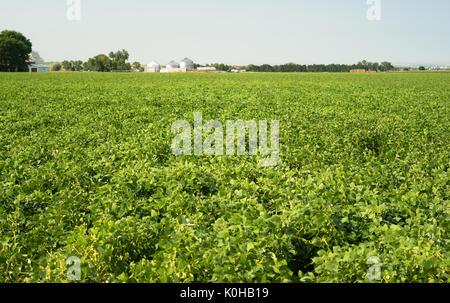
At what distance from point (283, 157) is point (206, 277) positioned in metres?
4.67

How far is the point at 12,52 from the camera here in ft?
264

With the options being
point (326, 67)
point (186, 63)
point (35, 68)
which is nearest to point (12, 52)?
point (35, 68)

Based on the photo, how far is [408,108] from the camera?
52.1 ft

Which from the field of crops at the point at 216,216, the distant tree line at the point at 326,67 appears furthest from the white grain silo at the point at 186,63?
the field of crops at the point at 216,216

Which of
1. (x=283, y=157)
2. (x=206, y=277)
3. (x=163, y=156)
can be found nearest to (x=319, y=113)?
(x=283, y=157)

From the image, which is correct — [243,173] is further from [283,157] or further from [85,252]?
[85,252]

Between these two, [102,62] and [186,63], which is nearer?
[102,62]

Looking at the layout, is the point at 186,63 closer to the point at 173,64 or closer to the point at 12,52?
the point at 173,64

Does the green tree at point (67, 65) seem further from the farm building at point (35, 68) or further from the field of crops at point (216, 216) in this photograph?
A: the field of crops at point (216, 216)

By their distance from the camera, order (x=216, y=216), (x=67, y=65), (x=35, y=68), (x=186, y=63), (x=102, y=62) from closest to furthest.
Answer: (x=216, y=216) → (x=35, y=68) → (x=102, y=62) → (x=67, y=65) → (x=186, y=63)

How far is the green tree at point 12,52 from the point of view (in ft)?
260

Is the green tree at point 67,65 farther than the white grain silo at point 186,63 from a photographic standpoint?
No

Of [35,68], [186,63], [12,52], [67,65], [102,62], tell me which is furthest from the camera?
[186,63]

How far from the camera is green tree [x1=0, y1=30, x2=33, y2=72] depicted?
79250mm
